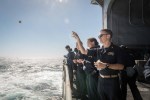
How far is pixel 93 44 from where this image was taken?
530 centimetres

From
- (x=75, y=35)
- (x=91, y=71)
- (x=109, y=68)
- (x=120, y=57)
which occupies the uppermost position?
(x=75, y=35)

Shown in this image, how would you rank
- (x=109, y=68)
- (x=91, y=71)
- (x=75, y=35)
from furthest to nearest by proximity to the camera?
(x=91, y=71)
(x=75, y=35)
(x=109, y=68)

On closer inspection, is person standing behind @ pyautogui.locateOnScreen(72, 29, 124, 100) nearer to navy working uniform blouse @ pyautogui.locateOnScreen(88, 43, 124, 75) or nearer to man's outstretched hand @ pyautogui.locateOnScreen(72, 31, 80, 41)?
navy working uniform blouse @ pyautogui.locateOnScreen(88, 43, 124, 75)

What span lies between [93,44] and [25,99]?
29.7 metres

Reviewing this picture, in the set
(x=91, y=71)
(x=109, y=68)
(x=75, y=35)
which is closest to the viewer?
(x=109, y=68)

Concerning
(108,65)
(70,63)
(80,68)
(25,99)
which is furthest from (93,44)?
(25,99)

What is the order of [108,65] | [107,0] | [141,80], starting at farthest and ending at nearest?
[107,0] → [141,80] → [108,65]

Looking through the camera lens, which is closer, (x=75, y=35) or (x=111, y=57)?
(x=111, y=57)

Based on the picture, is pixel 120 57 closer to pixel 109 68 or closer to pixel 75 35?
pixel 109 68

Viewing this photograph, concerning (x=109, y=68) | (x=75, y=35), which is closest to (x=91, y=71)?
→ (x=75, y=35)

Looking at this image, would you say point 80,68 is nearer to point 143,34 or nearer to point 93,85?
point 93,85

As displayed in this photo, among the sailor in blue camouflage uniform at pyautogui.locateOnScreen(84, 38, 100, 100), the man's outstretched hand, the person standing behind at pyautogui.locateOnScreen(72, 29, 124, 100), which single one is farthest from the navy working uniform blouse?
the sailor in blue camouflage uniform at pyautogui.locateOnScreen(84, 38, 100, 100)

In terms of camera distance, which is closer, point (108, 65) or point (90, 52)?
point (108, 65)

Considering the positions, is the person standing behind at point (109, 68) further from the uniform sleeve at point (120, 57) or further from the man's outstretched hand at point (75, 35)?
the man's outstretched hand at point (75, 35)
